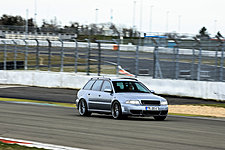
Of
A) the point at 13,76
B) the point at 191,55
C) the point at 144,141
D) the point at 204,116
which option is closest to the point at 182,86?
the point at 191,55

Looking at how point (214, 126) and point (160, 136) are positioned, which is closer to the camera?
point (160, 136)

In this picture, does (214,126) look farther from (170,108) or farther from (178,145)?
(170,108)

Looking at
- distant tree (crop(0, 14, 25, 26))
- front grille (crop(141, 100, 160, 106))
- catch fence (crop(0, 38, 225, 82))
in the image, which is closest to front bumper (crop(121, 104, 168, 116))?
front grille (crop(141, 100, 160, 106))

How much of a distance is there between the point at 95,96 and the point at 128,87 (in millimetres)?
1080

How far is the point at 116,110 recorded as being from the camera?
47.3 ft

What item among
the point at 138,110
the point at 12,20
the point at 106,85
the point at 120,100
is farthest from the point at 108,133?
the point at 12,20

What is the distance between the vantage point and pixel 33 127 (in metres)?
11.9

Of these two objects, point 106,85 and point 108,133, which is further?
point 106,85

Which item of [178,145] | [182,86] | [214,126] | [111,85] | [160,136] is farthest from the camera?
[182,86]

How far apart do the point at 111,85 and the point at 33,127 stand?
3711 millimetres

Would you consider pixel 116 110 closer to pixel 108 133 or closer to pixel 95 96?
pixel 95 96

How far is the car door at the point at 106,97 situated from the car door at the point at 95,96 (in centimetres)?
14

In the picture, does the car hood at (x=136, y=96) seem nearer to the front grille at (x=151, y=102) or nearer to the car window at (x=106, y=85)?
the front grille at (x=151, y=102)

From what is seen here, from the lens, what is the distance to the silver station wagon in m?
13.9
